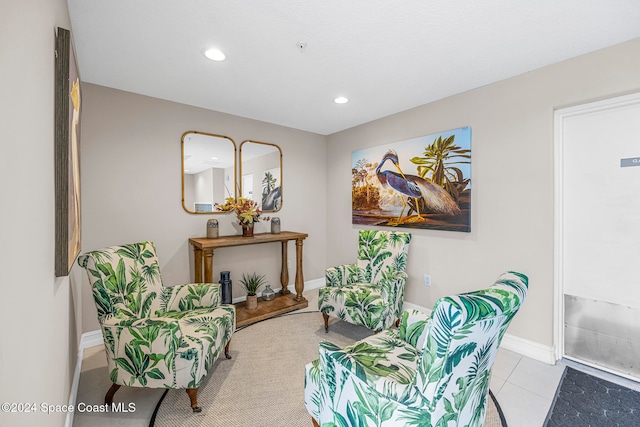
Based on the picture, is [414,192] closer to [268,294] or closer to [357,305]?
[357,305]

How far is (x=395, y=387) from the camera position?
1.13m

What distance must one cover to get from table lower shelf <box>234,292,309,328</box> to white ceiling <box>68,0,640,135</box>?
7.87 ft

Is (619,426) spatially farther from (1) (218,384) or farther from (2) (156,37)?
(2) (156,37)

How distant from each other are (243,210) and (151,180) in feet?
3.33

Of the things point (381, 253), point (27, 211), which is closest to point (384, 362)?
point (27, 211)

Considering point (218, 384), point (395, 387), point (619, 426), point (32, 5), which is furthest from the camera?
point (218, 384)

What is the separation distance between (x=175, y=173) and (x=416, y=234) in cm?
285

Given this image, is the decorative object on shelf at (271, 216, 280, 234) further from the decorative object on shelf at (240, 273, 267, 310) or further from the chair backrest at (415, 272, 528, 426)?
the chair backrest at (415, 272, 528, 426)

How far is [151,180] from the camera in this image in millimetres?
2924

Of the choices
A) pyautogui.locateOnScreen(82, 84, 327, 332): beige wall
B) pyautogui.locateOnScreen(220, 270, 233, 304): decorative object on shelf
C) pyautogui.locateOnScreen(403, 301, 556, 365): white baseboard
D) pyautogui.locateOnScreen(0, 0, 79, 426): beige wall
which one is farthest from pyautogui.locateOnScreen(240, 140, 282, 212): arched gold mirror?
pyautogui.locateOnScreen(403, 301, 556, 365): white baseboard

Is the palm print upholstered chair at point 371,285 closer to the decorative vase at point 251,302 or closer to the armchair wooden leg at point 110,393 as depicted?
the decorative vase at point 251,302

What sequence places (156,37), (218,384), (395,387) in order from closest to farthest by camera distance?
(395,387) → (156,37) → (218,384)

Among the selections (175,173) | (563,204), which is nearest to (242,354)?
(175,173)

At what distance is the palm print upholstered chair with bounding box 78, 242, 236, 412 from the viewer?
169cm
